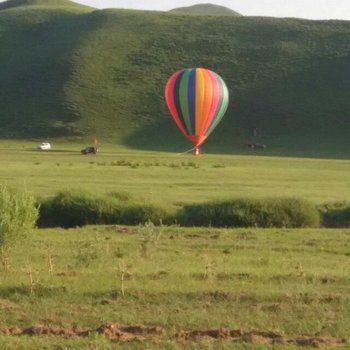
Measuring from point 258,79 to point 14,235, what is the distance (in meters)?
109

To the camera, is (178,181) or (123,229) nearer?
(123,229)

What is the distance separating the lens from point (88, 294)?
1322 cm

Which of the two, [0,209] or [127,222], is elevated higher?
[0,209]

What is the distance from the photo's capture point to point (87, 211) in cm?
2714

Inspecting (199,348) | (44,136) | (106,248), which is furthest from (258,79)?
(199,348)

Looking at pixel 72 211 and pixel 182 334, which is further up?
pixel 182 334

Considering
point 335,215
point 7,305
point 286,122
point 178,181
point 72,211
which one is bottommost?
point 286,122

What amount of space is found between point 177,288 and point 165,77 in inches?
4339

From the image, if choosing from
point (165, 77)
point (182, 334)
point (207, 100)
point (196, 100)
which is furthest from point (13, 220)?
point (165, 77)

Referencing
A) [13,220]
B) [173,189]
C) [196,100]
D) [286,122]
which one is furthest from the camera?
[286,122]

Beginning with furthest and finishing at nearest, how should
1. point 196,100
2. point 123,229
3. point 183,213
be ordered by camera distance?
point 196,100
point 183,213
point 123,229

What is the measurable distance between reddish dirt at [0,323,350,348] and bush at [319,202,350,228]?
1689 centimetres

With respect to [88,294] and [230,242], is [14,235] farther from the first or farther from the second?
[230,242]

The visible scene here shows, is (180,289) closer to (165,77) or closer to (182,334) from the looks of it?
(182,334)
